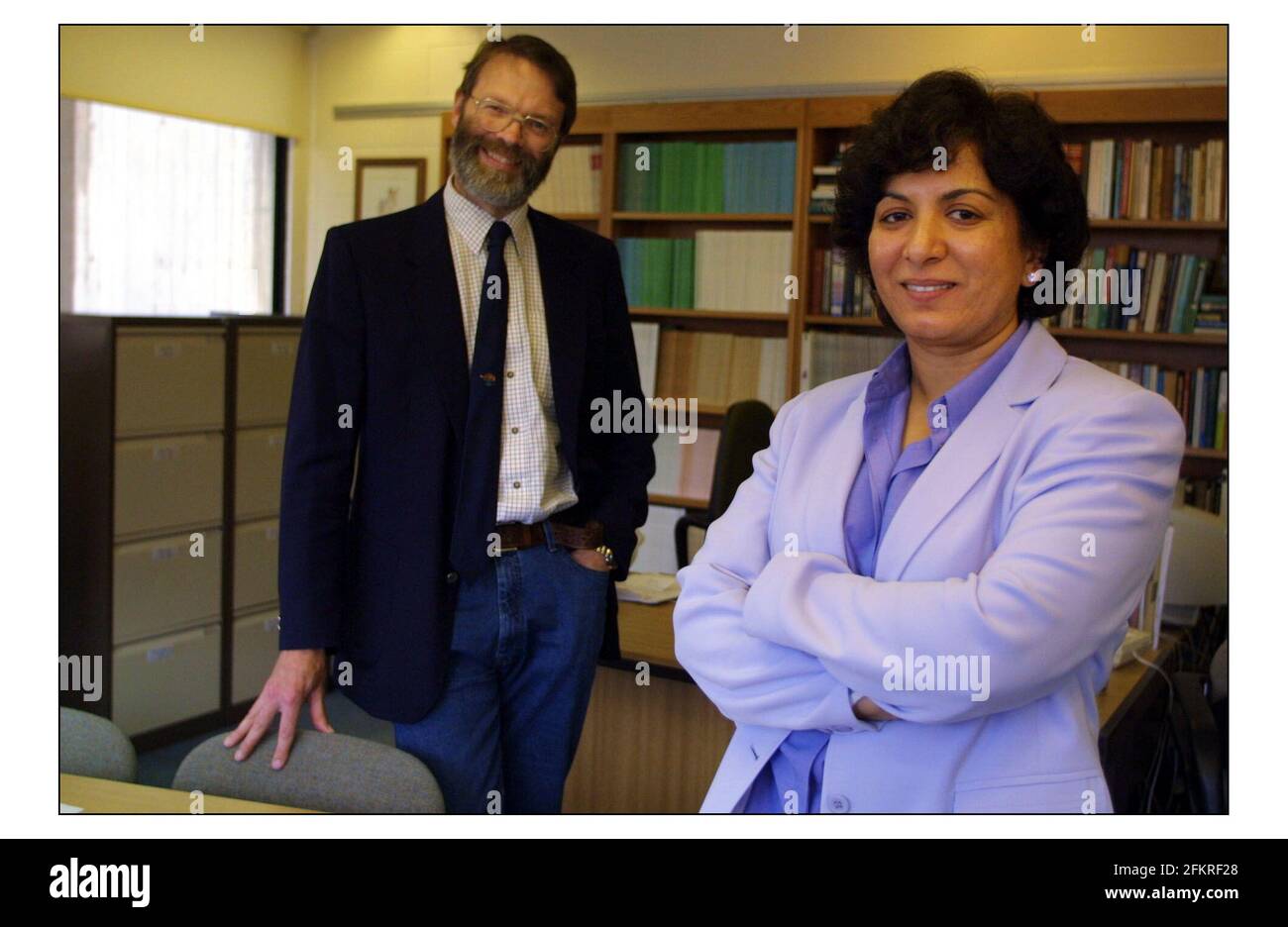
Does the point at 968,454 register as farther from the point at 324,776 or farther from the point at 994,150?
the point at 324,776

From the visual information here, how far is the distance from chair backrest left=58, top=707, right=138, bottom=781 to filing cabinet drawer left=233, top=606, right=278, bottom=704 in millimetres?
2782

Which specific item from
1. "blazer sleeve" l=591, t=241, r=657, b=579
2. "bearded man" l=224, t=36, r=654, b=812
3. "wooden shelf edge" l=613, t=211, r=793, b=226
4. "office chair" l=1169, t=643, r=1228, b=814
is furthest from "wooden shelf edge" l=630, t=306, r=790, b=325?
"bearded man" l=224, t=36, r=654, b=812

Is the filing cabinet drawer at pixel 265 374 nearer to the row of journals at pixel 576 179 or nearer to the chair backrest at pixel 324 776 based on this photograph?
the row of journals at pixel 576 179

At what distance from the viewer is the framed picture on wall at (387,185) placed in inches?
228

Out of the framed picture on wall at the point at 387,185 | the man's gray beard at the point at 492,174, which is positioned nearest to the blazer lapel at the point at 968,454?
the man's gray beard at the point at 492,174

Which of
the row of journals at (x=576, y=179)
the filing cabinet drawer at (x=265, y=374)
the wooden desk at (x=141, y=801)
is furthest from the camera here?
the row of journals at (x=576, y=179)

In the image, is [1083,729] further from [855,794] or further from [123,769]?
[123,769]

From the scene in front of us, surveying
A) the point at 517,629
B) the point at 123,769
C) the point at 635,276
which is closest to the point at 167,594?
the point at 635,276

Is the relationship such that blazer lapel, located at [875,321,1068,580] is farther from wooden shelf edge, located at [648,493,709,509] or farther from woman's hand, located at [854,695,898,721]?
wooden shelf edge, located at [648,493,709,509]

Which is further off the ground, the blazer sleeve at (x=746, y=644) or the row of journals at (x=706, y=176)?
the row of journals at (x=706, y=176)

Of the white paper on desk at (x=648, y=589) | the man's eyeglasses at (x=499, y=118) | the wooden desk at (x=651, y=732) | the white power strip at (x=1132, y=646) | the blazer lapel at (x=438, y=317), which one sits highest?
the man's eyeglasses at (x=499, y=118)

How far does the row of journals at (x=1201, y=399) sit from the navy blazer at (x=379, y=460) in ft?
9.86

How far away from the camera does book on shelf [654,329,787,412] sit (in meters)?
4.93
